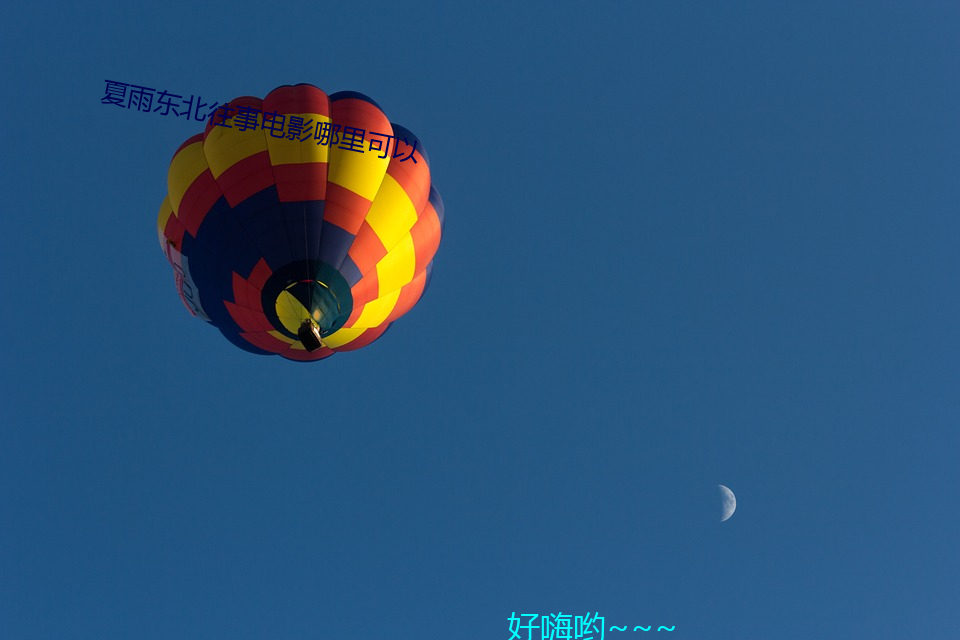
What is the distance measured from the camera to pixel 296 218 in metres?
10.5

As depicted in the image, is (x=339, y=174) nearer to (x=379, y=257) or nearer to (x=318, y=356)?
(x=379, y=257)

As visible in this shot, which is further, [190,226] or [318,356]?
[318,356]

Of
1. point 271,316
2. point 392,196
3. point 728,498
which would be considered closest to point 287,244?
point 271,316

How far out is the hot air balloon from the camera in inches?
410

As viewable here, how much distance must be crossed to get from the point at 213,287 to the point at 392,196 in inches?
119

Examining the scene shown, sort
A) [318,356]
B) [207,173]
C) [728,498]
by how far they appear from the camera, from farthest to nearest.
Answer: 1. [728,498]
2. [318,356]
3. [207,173]

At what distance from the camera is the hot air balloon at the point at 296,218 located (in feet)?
34.2

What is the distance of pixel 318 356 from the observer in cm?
1215

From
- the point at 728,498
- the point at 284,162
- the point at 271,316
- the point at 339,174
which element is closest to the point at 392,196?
the point at 339,174

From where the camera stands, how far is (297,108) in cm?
Result: 1112

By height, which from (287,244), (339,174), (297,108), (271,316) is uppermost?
(297,108)

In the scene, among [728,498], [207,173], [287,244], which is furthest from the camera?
[728,498]

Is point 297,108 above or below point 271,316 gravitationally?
above

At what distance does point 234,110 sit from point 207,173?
107cm
